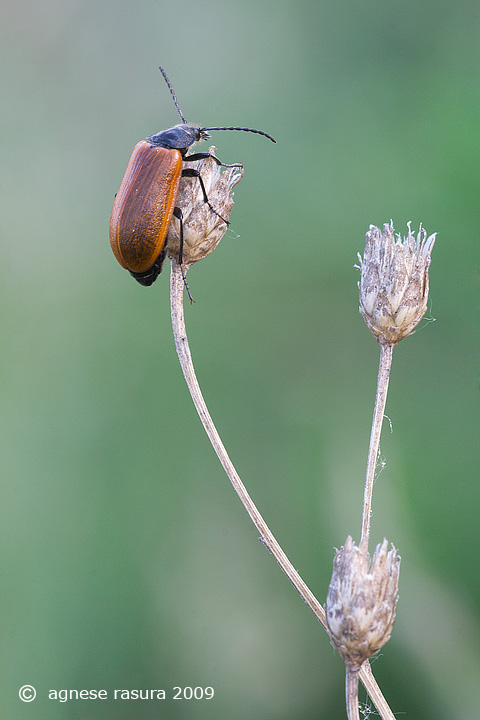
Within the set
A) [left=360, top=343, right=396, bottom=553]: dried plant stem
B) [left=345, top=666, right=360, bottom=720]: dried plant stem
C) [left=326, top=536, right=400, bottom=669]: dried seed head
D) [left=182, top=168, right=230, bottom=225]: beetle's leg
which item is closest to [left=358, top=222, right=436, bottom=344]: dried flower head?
[left=360, top=343, right=396, bottom=553]: dried plant stem

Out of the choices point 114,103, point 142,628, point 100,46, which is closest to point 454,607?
point 142,628

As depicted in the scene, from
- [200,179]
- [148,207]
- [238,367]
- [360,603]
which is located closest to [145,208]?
[148,207]

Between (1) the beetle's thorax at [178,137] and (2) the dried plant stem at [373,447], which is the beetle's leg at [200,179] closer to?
(1) the beetle's thorax at [178,137]

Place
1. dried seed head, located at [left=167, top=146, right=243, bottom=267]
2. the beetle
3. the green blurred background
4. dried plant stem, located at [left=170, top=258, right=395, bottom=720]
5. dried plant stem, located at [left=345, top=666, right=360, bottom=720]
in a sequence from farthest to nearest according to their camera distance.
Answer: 1. the green blurred background
2. the beetle
3. dried seed head, located at [left=167, top=146, right=243, bottom=267]
4. dried plant stem, located at [left=170, top=258, right=395, bottom=720]
5. dried plant stem, located at [left=345, top=666, right=360, bottom=720]

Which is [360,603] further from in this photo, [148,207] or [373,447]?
[148,207]

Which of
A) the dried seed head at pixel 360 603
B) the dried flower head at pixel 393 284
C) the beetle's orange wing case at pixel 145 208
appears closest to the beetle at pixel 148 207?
the beetle's orange wing case at pixel 145 208

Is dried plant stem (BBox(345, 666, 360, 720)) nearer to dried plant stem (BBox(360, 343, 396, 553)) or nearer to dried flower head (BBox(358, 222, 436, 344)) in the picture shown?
dried plant stem (BBox(360, 343, 396, 553))
